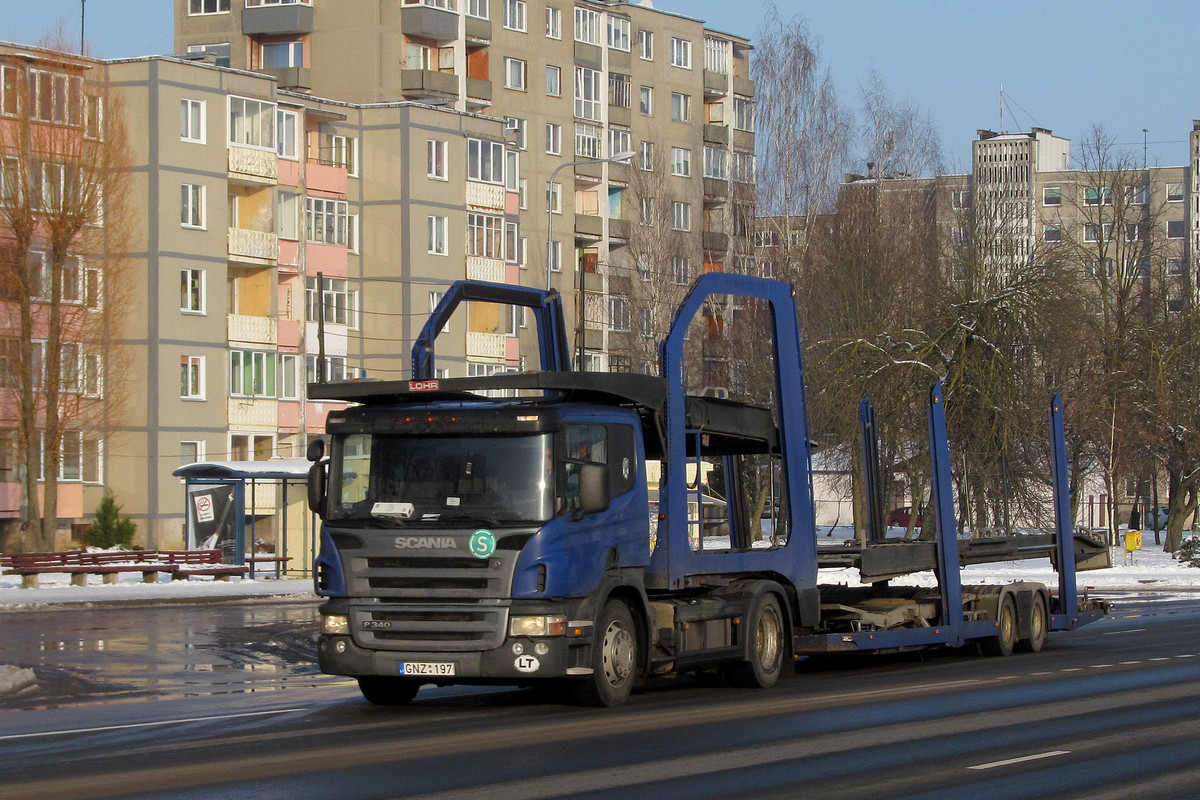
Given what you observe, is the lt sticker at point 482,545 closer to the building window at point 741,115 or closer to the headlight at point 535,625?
the headlight at point 535,625

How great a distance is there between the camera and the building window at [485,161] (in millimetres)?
70438

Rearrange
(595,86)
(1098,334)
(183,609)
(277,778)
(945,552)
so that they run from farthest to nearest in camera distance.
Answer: (595,86)
(1098,334)
(183,609)
(945,552)
(277,778)

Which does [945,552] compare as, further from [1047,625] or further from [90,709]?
[90,709]

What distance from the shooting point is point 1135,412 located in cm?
6147

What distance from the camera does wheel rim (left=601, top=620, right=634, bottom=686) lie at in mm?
14977

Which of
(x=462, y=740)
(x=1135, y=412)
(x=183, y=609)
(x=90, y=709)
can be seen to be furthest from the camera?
(x=1135, y=412)

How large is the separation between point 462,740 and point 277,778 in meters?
2.25

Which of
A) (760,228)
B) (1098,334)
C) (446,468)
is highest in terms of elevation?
(760,228)

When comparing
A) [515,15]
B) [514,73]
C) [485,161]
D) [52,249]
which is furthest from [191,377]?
[515,15]

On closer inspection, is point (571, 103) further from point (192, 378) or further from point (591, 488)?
point (591, 488)

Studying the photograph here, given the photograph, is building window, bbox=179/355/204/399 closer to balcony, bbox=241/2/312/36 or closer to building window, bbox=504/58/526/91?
balcony, bbox=241/2/312/36

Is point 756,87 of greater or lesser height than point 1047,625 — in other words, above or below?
above

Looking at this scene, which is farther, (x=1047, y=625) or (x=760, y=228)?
(x=760, y=228)

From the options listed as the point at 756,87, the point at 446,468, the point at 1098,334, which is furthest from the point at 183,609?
the point at 756,87
